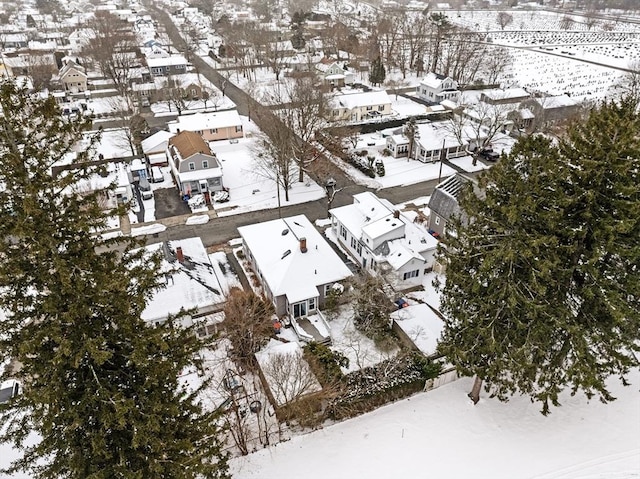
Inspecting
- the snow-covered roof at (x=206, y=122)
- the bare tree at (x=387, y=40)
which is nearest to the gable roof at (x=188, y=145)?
the snow-covered roof at (x=206, y=122)

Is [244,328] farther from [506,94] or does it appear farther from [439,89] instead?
[506,94]

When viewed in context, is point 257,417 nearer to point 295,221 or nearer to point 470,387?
point 470,387

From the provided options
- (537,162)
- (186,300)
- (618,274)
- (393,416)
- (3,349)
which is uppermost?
(537,162)

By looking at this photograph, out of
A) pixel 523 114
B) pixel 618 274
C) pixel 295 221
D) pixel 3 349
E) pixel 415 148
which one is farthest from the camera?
pixel 523 114

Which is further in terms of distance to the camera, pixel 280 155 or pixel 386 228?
pixel 280 155

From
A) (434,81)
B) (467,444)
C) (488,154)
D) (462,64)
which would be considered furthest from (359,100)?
(467,444)

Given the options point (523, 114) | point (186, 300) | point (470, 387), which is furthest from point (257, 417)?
point (523, 114)
